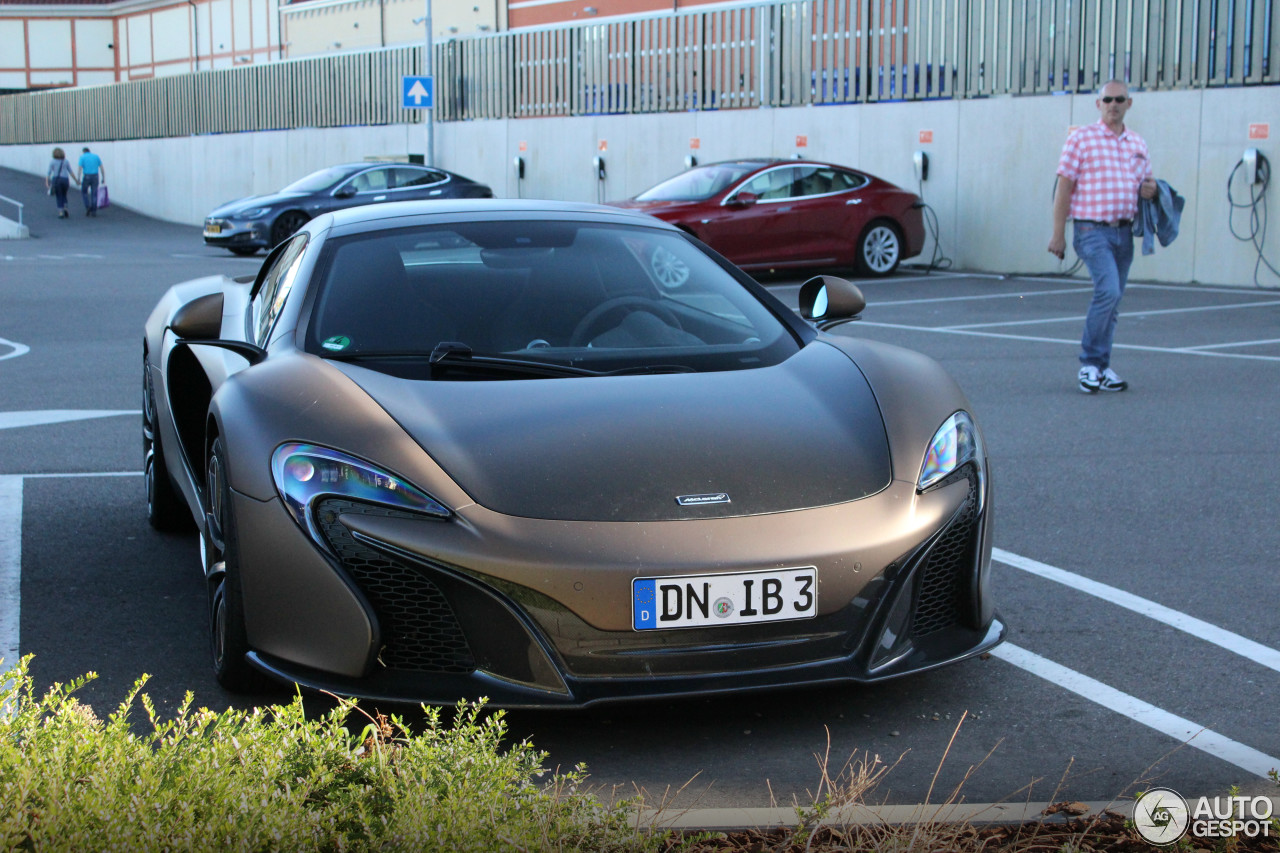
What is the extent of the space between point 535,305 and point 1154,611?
2098mm

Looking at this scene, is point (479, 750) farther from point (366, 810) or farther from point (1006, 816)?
point (1006, 816)

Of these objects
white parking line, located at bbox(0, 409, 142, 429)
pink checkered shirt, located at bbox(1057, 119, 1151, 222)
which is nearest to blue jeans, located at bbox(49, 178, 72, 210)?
white parking line, located at bbox(0, 409, 142, 429)

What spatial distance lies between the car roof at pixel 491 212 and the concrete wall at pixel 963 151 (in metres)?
14.6

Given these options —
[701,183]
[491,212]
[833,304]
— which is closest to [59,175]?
[701,183]

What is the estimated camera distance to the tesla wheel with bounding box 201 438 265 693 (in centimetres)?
366

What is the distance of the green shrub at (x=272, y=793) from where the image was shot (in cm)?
239

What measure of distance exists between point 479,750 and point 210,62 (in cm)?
6794

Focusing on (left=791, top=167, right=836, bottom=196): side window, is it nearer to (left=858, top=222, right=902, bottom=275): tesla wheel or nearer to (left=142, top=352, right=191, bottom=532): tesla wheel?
(left=858, top=222, right=902, bottom=275): tesla wheel

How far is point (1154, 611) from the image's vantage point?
458cm

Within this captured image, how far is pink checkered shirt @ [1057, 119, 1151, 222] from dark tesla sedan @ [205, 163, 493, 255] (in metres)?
15.3

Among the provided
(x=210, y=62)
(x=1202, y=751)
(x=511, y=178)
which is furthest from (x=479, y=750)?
(x=210, y=62)

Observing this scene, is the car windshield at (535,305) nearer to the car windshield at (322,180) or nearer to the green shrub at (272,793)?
the green shrub at (272,793)

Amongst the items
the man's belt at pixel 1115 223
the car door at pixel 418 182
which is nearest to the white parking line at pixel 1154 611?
the man's belt at pixel 1115 223

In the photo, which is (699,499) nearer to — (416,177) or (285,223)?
(285,223)
